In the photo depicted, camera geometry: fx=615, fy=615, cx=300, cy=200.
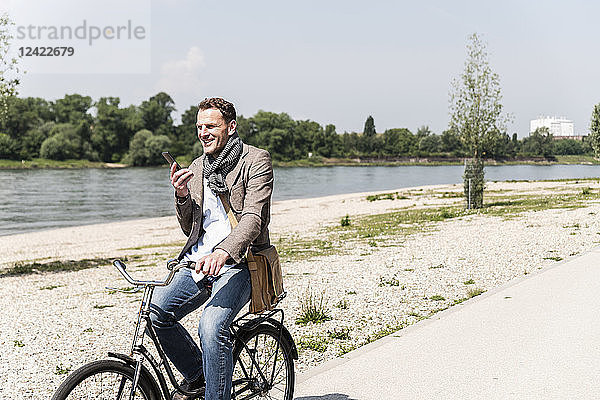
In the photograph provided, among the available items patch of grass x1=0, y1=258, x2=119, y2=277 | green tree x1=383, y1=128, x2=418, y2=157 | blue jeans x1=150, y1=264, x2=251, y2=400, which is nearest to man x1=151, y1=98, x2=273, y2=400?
blue jeans x1=150, y1=264, x2=251, y2=400

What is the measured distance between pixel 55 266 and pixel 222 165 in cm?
1249

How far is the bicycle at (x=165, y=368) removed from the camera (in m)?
2.86

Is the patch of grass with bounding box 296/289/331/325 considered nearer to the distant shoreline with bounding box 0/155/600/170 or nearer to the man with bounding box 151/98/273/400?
the man with bounding box 151/98/273/400

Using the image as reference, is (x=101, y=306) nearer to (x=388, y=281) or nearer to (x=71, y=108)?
(x=388, y=281)

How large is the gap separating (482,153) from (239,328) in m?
19.7

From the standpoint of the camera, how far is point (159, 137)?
109 metres

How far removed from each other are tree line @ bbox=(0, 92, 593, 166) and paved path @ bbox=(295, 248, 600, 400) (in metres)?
76.6

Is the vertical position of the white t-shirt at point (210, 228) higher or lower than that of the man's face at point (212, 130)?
lower

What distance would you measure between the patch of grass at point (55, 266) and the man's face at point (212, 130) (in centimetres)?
1154

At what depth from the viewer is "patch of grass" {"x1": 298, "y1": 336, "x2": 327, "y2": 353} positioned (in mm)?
5738

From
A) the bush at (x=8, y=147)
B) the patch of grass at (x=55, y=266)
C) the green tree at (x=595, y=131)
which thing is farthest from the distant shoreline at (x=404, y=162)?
the patch of grass at (x=55, y=266)

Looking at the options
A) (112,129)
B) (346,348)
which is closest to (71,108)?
(112,129)

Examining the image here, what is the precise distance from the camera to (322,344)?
19.3 feet

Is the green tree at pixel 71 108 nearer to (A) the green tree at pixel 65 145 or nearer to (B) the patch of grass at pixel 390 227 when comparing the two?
(A) the green tree at pixel 65 145
